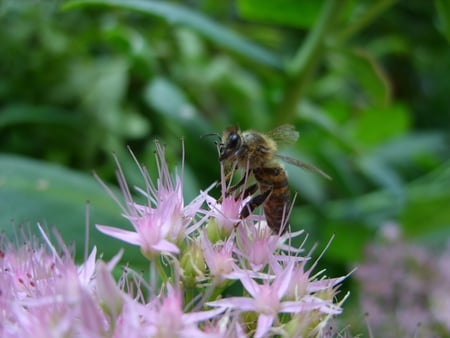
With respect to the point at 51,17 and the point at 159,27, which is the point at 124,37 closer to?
the point at 51,17

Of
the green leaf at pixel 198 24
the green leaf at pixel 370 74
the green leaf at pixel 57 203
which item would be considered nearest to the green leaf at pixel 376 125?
the green leaf at pixel 370 74

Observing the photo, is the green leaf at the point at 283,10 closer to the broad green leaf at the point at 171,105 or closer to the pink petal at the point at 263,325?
the broad green leaf at the point at 171,105

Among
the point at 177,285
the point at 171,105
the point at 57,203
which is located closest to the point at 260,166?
the point at 177,285

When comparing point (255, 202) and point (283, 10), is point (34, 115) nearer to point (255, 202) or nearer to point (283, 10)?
point (283, 10)

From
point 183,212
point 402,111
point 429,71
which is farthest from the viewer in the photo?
point 429,71

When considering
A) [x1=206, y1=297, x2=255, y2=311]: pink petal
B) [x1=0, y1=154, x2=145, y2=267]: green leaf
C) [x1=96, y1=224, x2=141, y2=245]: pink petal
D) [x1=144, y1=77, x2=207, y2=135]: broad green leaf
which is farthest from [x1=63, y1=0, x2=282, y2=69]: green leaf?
[x1=206, y1=297, x2=255, y2=311]: pink petal

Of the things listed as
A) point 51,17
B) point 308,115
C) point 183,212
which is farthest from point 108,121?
point 183,212
